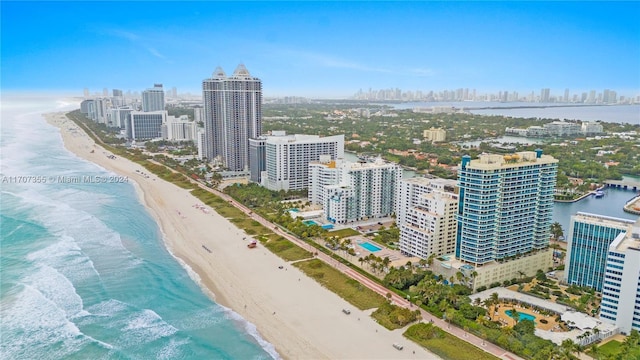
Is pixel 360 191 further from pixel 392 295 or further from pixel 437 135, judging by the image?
pixel 437 135

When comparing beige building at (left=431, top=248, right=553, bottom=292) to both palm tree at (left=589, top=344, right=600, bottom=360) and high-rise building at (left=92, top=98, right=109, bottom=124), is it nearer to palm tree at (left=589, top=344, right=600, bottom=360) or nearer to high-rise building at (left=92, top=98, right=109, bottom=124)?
palm tree at (left=589, top=344, right=600, bottom=360)

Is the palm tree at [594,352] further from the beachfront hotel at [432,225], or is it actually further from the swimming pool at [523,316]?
the beachfront hotel at [432,225]

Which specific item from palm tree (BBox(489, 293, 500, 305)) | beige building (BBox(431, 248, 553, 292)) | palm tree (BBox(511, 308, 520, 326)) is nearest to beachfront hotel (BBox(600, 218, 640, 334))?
palm tree (BBox(511, 308, 520, 326))

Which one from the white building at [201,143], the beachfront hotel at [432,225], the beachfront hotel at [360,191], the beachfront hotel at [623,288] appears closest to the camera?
the beachfront hotel at [623,288]

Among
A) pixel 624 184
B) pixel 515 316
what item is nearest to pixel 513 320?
pixel 515 316

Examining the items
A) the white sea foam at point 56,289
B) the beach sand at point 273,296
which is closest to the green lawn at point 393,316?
the beach sand at point 273,296

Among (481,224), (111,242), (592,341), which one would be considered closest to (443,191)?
(481,224)

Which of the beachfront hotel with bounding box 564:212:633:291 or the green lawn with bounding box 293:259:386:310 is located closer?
the green lawn with bounding box 293:259:386:310
